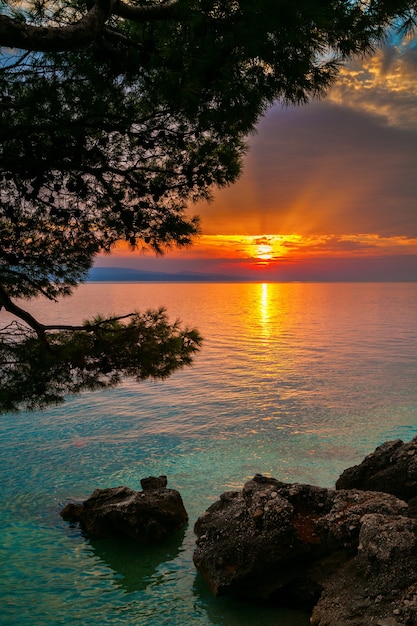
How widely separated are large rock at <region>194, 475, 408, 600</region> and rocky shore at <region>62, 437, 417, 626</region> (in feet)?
0.05

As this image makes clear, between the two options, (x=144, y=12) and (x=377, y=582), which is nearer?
(x=144, y=12)

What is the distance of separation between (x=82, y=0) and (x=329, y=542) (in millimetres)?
8330

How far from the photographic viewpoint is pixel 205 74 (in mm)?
5188

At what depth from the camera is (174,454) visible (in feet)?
58.9

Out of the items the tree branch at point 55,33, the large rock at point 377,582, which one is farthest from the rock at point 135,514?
the tree branch at point 55,33

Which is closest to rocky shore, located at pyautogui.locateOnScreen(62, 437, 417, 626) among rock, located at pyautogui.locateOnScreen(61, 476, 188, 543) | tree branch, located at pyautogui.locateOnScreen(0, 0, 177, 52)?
rock, located at pyautogui.locateOnScreen(61, 476, 188, 543)

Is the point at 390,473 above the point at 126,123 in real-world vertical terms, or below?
below

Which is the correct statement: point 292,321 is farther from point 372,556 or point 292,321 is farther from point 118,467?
point 372,556

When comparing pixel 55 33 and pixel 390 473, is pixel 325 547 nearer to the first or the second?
pixel 390 473

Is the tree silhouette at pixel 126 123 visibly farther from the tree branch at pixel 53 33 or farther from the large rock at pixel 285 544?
the large rock at pixel 285 544

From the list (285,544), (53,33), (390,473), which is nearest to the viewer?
(53,33)

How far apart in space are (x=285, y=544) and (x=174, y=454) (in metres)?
10.4

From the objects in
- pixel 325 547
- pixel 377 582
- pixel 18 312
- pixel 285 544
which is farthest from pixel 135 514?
pixel 377 582

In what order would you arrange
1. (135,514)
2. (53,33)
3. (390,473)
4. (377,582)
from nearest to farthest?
(53,33), (377,582), (390,473), (135,514)
